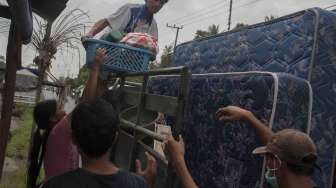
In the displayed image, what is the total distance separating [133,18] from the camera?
3.89m

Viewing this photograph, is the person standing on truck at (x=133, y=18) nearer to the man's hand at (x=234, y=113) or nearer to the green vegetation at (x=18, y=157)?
the man's hand at (x=234, y=113)

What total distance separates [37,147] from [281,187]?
210 cm

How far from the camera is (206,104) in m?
3.14

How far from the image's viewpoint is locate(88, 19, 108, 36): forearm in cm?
364

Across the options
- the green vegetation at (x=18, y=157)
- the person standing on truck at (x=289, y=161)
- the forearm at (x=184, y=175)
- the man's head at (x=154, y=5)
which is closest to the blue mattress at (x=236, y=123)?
the person standing on truck at (x=289, y=161)

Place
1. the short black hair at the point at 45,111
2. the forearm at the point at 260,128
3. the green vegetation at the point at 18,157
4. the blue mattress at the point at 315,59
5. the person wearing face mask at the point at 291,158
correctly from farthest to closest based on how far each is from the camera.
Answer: the green vegetation at the point at 18,157
the short black hair at the point at 45,111
the blue mattress at the point at 315,59
the forearm at the point at 260,128
the person wearing face mask at the point at 291,158

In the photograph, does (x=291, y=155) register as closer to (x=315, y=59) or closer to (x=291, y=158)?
(x=291, y=158)

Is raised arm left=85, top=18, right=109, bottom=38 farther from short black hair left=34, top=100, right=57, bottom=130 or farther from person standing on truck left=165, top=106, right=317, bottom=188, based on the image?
person standing on truck left=165, top=106, right=317, bottom=188

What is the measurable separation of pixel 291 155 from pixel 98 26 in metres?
2.21

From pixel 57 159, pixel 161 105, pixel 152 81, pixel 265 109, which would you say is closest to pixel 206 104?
pixel 161 105

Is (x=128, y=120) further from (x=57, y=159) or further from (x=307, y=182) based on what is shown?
(x=307, y=182)

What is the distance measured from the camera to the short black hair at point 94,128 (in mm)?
1845

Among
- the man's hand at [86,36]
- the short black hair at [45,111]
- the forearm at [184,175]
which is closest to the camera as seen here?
the forearm at [184,175]

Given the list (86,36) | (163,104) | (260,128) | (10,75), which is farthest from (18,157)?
(260,128)
